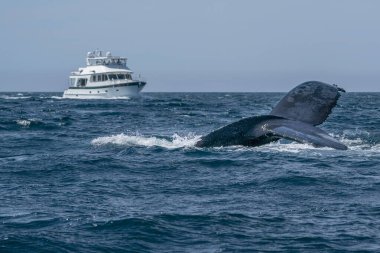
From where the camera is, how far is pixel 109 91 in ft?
269

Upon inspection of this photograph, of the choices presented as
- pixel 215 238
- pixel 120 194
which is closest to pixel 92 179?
pixel 120 194

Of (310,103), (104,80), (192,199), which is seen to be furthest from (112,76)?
(192,199)

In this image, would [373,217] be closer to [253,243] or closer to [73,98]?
[253,243]

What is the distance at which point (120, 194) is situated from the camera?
11.4 m

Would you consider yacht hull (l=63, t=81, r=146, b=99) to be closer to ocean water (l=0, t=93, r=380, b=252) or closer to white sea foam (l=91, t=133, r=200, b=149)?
white sea foam (l=91, t=133, r=200, b=149)

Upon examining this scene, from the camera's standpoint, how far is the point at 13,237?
854cm

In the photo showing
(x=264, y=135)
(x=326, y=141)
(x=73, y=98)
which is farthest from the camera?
(x=73, y=98)

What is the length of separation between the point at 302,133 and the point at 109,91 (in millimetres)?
69989

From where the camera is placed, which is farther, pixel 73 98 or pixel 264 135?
pixel 73 98

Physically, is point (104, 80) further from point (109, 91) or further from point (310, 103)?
point (310, 103)

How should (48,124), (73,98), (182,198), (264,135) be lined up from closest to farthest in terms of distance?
(182,198)
(264,135)
(48,124)
(73,98)

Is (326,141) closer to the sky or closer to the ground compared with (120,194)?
closer to the sky

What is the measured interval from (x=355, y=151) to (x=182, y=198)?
7.50 metres

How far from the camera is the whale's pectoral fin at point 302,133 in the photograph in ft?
40.8
